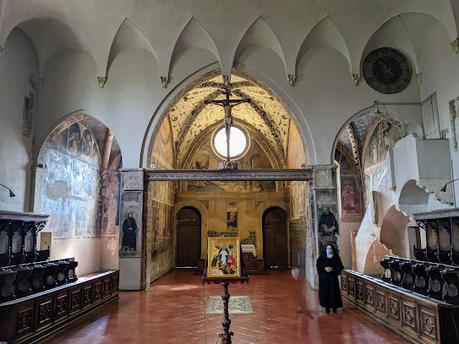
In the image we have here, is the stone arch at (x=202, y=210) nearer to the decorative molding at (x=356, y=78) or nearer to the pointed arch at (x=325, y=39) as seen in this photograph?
the pointed arch at (x=325, y=39)

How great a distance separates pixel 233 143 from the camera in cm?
2045

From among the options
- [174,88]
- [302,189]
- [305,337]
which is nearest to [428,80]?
[302,189]

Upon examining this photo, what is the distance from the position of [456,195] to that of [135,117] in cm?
967

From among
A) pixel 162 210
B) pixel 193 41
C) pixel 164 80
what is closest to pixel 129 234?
pixel 162 210

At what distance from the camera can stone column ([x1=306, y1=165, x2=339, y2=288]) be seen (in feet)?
→ 39.8

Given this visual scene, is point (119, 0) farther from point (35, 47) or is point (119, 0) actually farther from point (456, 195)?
point (456, 195)

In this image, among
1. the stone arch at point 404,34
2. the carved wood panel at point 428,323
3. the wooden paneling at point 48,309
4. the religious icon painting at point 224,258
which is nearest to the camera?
the religious icon painting at point 224,258

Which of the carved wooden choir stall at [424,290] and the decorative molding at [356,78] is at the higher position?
the decorative molding at [356,78]

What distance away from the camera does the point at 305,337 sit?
263 inches

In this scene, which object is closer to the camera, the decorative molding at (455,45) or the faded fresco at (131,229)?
the decorative molding at (455,45)

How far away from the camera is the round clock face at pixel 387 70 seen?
12664 millimetres

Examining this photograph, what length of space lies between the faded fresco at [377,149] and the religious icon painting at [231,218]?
6529mm

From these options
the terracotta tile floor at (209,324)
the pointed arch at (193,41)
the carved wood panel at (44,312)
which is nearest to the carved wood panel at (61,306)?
the carved wood panel at (44,312)

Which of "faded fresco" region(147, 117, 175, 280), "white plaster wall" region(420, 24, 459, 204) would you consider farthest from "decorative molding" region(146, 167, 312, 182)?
"white plaster wall" region(420, 24, 459, 204)
